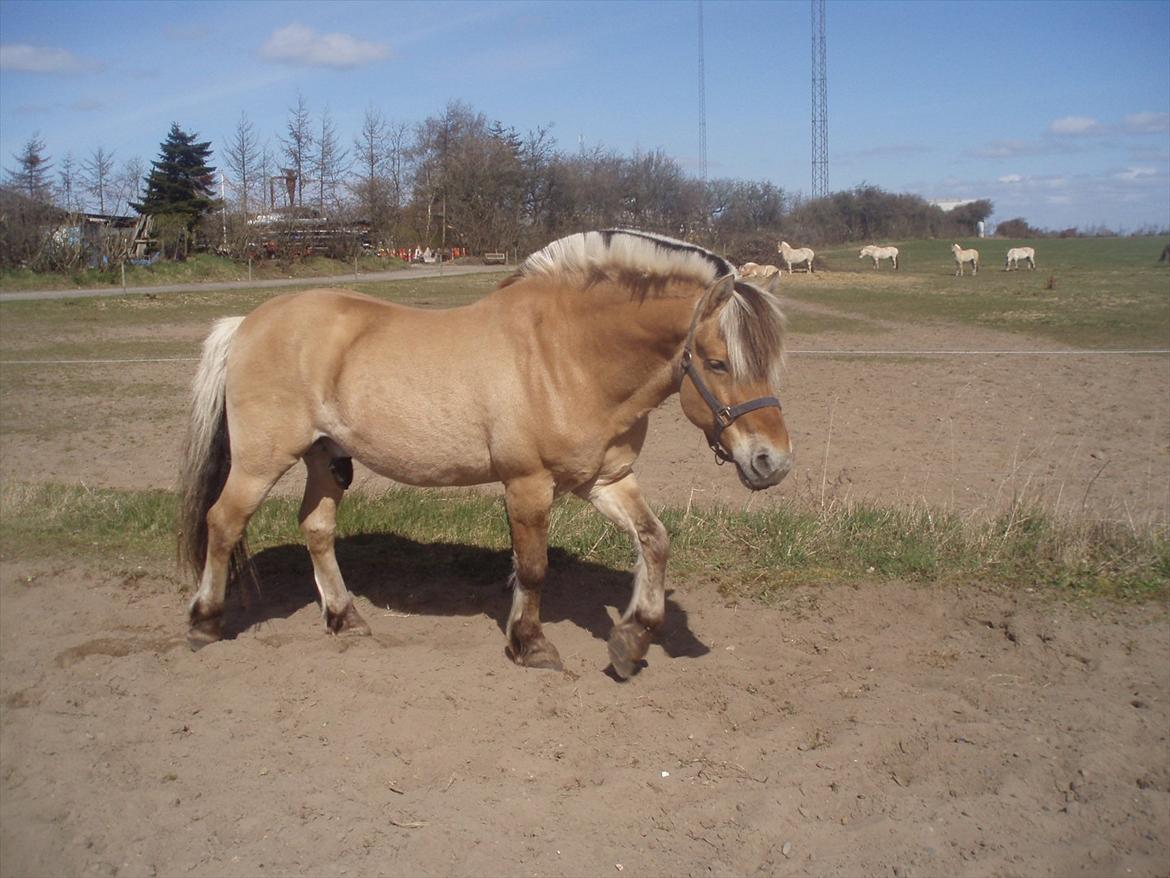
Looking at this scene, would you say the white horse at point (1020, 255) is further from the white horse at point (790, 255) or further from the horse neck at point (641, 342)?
the horse neck at point (641, 342)

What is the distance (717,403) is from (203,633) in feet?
9.74

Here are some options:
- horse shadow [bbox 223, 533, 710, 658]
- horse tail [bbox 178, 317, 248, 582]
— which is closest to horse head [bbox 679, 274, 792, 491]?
horse shadow [bbox 223, 533, 710, 658]

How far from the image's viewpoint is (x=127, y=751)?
3.94 metres

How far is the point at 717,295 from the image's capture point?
167 inches

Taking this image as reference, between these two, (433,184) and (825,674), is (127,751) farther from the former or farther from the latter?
(433,184)

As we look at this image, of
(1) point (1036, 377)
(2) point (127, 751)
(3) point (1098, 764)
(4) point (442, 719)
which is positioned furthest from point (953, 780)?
(1) point (1036, 377)

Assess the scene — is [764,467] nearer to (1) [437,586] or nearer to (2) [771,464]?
(2) [771,464]

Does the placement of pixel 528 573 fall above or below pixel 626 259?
below

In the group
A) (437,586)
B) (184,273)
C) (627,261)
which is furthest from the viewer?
(184,273)

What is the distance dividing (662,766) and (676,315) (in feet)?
6.44

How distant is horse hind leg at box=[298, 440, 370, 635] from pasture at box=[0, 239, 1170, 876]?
18 centimetres

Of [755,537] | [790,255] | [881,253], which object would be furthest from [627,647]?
[881,253]

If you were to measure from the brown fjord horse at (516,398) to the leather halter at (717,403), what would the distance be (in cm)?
1

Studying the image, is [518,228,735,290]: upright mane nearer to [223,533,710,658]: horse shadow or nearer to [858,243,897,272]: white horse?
[223,533,710,658]: horse shadow
